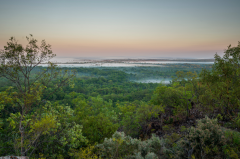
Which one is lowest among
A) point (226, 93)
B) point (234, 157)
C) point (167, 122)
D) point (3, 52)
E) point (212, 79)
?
point (167, 122)

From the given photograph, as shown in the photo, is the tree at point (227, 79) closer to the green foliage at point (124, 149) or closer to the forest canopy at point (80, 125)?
the forest canopy at point (80, 125)

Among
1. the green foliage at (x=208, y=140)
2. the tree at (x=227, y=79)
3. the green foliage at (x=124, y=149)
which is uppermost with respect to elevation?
the tree at (x=227, y=79)

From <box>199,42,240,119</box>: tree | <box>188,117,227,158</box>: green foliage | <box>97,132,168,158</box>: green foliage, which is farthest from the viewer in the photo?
<box>199,42,240,119</box>: tree

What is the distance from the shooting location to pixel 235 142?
8.51m

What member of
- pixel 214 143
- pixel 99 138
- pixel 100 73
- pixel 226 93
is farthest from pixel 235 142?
pixel 100 73

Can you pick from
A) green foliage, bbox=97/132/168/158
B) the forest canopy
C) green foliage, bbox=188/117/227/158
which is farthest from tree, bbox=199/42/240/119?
green foliage, bbox=97/132/168/158

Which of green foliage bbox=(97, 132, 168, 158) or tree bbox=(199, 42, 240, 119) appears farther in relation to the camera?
tree bbox=(199, 42, 240, 119)

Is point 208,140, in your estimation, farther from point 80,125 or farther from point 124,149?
point 80,125

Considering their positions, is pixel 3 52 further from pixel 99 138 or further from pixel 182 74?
pixel 182 74

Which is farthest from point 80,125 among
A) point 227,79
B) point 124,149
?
point 227,79

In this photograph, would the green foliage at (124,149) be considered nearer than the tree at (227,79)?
Yes

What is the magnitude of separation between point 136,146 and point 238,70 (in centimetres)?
1056

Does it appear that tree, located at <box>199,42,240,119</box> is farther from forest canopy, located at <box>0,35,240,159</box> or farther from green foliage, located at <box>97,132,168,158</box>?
green foliage, located at <box>97,132,168,158</box>

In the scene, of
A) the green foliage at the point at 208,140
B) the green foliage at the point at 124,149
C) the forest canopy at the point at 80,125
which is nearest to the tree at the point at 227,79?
the forest canopy at the point at 80,125
